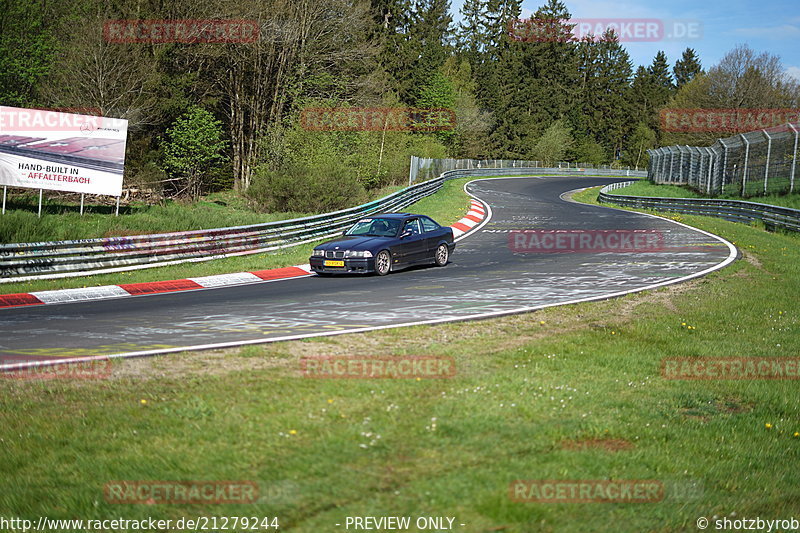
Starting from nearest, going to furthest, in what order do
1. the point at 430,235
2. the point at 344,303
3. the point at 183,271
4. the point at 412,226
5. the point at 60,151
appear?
the point at 344,303, the point at 183,271, the point at 412,226, the point at 430,235, the point at 60,151

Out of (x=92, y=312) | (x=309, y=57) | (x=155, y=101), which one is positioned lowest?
(x=92, y=312)

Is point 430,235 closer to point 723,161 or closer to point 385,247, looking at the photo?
point 385,247

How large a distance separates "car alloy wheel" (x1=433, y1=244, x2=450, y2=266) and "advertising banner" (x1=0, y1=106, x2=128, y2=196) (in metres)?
11.1

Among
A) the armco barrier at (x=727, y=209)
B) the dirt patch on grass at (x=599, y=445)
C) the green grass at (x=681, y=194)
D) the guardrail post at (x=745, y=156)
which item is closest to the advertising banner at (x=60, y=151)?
the dirt patch on grass at (x=599, y=445)

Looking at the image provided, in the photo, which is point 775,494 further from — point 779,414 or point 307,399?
point 307,399

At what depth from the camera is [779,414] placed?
7.30 metres

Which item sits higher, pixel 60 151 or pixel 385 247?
pixel 60 151

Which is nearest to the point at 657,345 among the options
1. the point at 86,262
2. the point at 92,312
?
the point at 92,312

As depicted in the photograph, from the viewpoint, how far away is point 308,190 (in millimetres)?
30016

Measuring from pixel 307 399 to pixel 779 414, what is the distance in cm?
464

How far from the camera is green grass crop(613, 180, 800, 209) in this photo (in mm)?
32031

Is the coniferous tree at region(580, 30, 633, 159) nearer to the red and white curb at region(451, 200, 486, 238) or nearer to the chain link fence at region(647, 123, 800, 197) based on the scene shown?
the chain link fence at region(647, 123, 800, 197)

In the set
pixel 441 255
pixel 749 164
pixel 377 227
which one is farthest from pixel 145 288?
pixel 749 164

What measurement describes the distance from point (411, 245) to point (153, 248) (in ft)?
20.9
